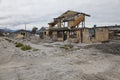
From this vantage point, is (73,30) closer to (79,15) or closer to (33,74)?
(79,15)

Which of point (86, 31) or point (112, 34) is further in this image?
point (112, 34)

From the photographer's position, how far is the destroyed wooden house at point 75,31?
A: 39.3 meters

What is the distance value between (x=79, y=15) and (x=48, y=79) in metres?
36.0

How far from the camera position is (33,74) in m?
11.1

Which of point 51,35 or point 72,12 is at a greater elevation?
A: point 72,12

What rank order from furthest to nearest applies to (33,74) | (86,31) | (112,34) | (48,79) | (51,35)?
(51,35) < (112,34) < (86,31) < (33,74) < (48,79)

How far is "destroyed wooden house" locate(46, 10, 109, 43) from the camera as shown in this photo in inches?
1547

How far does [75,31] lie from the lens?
41719 millimetres

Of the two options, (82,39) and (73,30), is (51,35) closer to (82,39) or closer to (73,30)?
(73,30)

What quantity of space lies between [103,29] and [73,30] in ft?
19.3

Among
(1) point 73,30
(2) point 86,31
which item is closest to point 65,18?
(1) point 73,30

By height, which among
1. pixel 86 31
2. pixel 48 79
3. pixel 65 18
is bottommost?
pixel 48 79

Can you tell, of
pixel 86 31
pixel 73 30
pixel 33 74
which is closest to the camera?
pixel 33 74

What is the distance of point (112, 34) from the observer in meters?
46.1
